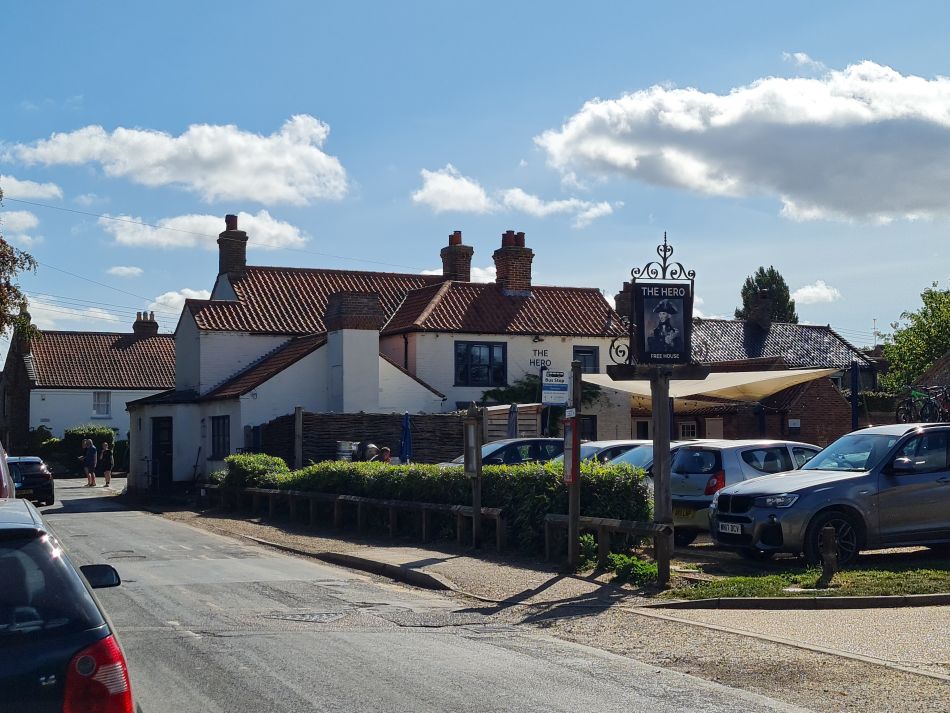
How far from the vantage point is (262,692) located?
759cm

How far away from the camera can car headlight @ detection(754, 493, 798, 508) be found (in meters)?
13.5

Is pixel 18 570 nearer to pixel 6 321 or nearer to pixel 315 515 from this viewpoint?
pixel 315 515

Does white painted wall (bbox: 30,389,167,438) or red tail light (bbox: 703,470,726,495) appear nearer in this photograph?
red tail light (bbox: 703,470,726,495)

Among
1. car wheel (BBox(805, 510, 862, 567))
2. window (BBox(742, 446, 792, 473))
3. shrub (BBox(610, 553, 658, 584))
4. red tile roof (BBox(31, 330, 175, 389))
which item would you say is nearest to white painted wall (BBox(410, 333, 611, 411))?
window (BBox(742, 446, 792, 473))

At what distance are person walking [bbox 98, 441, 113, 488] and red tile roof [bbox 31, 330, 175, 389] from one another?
17.2 ft

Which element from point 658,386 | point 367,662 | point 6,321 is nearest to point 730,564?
point 658,386

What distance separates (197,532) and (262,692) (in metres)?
15.1

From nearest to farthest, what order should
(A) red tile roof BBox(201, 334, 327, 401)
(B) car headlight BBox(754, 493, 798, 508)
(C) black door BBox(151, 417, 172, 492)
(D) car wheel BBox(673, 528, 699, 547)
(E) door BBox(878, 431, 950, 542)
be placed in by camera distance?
(B) car headlight BBox(754, 493, 798, 508)
(E) door BBox(878, 431, 950, 542)
(D) car wheel BBox(673, 528, 699, 547)
(A) red tile roof BBox(201, 334, 327, 401)
(C) black door BBox(151, 417, 172, 492)

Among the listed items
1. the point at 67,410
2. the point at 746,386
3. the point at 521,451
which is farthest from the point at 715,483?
the point at 67,410

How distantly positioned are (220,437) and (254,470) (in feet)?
23.7

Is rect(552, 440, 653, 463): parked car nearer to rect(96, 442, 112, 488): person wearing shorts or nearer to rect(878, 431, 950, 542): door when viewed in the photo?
rect(878, 431, 950, 542): door

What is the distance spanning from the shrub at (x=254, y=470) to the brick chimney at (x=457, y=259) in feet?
52.3

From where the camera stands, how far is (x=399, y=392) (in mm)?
33406

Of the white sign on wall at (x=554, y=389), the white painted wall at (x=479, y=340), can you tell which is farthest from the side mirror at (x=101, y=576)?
the white painted wall at (x=479, y=340)
